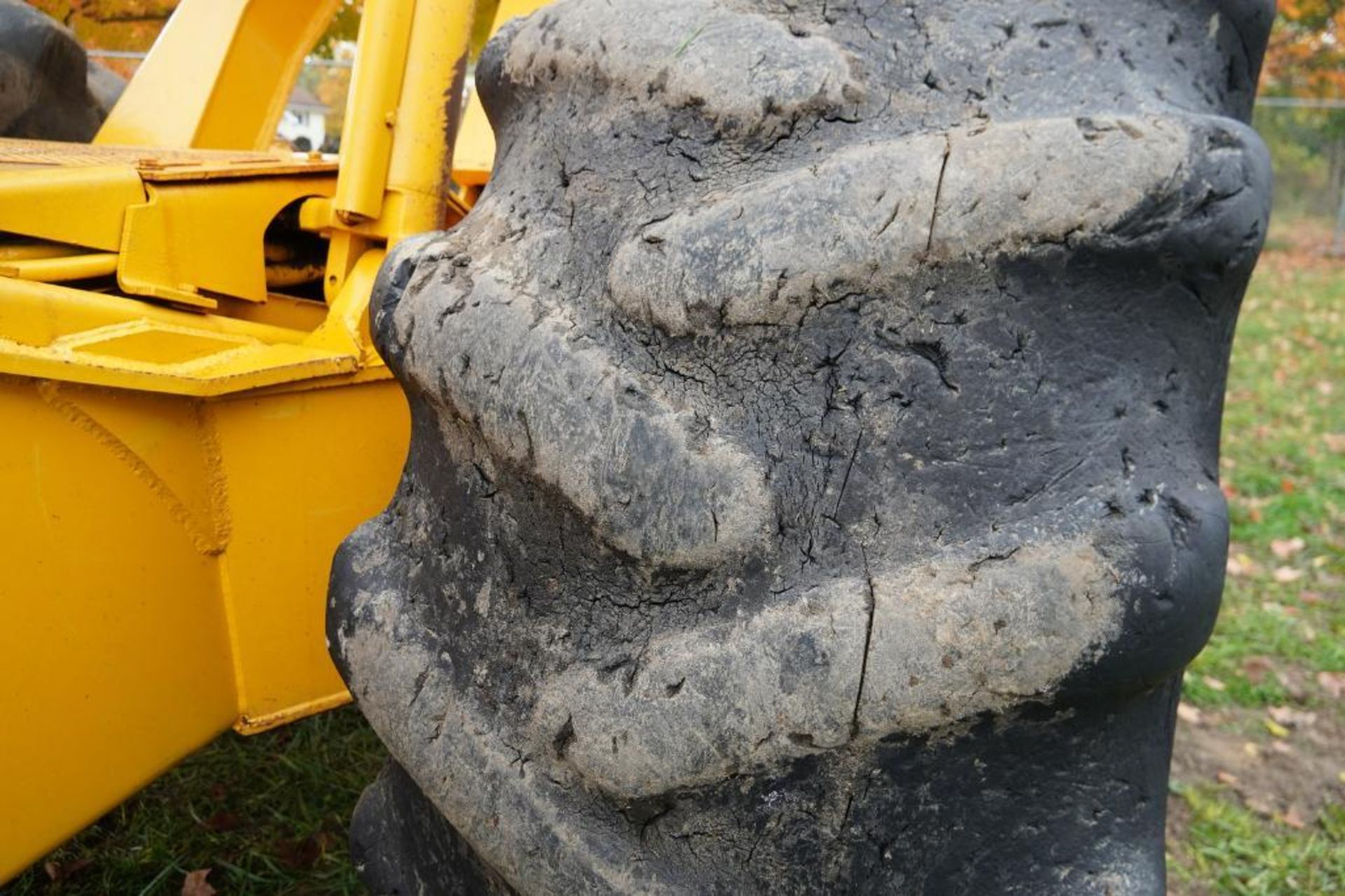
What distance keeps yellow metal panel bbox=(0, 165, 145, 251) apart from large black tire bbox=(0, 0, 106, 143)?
0.71 metres

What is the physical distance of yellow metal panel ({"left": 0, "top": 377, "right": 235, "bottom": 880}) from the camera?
104 cm

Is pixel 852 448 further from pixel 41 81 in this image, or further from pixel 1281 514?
pixel 1281 514

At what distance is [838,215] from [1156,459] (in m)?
0.32

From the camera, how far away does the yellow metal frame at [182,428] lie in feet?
3.47

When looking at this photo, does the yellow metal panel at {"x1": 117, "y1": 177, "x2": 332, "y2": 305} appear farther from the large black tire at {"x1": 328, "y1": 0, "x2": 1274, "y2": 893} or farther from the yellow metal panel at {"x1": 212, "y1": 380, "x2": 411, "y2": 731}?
the large black tire at {"x1": 328, "y1": 0, "x2": 1274, "y2": 893}

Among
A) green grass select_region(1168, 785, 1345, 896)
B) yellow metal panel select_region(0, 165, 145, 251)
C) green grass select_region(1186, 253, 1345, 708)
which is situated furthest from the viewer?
green grass select_region(1186, 253, 1345, 708)

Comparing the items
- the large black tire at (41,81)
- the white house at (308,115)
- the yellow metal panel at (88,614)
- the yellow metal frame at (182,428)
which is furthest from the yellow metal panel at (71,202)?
the white house at (308,115)

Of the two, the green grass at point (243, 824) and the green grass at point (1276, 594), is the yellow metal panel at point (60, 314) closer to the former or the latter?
the green grass at point (243, 824)

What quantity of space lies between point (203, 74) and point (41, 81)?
0.90ft

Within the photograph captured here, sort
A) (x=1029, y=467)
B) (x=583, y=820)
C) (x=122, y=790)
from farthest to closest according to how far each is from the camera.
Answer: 1. (x=122, y=790)
2. (x=583, y=820)
3. (x=1029, y=467)

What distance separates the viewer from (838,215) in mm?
859

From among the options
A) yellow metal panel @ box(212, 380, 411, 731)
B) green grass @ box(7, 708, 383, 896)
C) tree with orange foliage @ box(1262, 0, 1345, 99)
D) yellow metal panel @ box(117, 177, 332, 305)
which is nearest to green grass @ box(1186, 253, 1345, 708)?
green grass @ box(7, 708, 383, 896)

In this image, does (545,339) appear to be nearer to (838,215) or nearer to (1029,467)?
(838,215)

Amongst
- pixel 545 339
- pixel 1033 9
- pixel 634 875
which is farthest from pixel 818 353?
pixel 634 875
